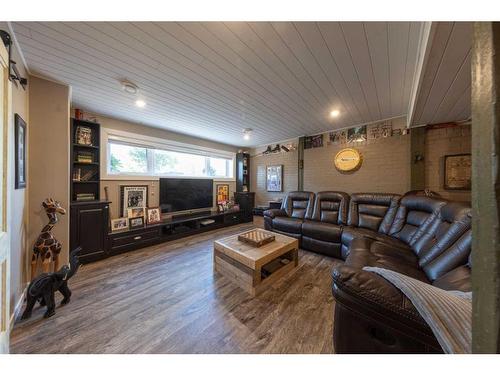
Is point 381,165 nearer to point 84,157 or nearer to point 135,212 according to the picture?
point 135,212

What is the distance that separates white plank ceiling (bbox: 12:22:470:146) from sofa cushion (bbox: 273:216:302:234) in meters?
1.79

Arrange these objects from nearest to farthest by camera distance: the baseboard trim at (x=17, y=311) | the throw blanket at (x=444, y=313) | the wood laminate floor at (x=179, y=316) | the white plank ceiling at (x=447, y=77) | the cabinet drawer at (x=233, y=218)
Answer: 1. the throw blanket at (x=444, y=313)
2. the white plank ceiling at (x=447, y=77)
3. the wood laminate floor at (x=179, y=316)
4. the baseboard trim at (x=17, y=311)
5. the cabinet drawer at (x=233, y=218)

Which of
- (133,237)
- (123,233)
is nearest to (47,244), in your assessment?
(123,233)

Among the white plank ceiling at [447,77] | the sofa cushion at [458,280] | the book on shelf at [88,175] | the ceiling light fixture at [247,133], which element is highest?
the ceiling light fixture at [247,133]

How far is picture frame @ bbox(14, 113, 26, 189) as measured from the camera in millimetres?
1409

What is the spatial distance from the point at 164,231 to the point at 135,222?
527mm

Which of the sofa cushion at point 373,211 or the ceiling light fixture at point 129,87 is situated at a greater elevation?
the ceiling light fixture at point 129,87

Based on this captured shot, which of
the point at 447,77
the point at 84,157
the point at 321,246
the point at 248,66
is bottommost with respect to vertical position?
the point at 321,246

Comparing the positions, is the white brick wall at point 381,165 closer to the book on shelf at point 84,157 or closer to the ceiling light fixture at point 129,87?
the ceiling light fixture at point 129,87

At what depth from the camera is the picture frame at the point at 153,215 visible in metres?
3.16

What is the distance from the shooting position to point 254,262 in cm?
166

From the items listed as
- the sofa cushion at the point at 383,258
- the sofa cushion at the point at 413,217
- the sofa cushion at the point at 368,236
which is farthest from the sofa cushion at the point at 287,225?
the sofa cushion at the point at 413,217

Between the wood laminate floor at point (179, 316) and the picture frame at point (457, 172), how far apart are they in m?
2.42

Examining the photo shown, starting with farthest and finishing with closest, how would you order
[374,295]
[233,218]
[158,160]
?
[233,218], [158,160], [374,295]
